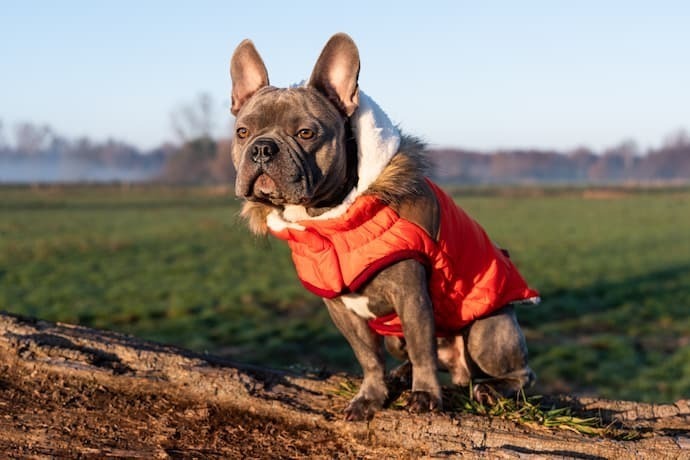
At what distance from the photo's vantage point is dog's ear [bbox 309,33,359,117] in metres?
4.24

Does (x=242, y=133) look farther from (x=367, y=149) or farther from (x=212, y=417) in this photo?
(x=212, y=417)

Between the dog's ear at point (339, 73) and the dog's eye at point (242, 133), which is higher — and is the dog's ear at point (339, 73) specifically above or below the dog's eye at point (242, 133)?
above

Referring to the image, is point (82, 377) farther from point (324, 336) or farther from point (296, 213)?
point (324, 336)

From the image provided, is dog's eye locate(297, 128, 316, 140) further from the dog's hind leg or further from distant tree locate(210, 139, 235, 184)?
distant tree locate(210, 139, 235, 184)

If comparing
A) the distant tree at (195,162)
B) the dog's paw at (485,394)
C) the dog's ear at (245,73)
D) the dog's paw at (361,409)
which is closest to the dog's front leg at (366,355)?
the dog's paw at (361,409)

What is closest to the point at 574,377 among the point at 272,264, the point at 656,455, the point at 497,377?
the point at 497,377

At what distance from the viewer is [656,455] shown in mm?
3918

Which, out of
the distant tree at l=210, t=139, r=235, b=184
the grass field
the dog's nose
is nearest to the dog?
the dog's nose

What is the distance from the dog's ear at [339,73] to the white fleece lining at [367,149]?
10cm

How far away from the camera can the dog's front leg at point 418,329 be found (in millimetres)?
4273

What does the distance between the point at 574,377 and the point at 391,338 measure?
6.92 metres

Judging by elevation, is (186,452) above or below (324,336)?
above

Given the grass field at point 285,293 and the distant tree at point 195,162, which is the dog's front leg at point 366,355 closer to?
the grass field at point 285,293

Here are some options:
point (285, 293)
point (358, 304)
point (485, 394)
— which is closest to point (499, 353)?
point (485, 394)
